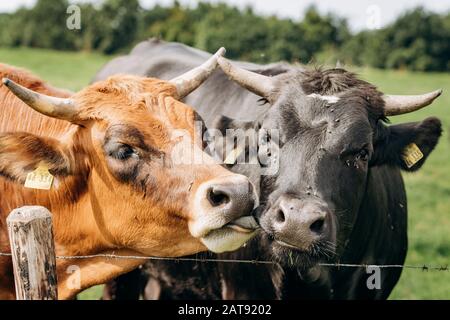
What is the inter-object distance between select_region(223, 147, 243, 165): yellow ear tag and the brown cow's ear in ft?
4.67

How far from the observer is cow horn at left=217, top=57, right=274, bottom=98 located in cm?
539

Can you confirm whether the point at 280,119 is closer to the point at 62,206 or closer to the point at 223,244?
the point at 223,244

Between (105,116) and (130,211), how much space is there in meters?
0.64

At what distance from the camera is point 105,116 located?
4.38 meters

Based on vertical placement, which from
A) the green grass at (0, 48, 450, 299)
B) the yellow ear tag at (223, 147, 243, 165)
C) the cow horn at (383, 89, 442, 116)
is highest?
the cow horn at (383, 89, 442, 116)

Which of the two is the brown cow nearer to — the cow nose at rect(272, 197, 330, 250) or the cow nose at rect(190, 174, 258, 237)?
the cow nose at rect(190, 174, 258, 237)

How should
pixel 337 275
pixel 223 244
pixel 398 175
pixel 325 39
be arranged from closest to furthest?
1. pixel 223 244
2. pixel 337 275
3. pixel 398 175
4. pixel 325 39

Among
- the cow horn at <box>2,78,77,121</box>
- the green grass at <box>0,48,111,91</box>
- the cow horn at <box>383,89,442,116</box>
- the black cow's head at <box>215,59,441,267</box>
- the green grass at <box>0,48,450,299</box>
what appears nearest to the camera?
the cow horn at <box>2,78,77,121</box>

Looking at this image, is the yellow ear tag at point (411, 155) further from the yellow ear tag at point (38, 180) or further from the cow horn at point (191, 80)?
the yellow ear tag at point (38, 180)

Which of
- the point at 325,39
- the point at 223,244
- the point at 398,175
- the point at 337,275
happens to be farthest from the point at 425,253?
the point at 325,39

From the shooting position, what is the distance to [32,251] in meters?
3.51

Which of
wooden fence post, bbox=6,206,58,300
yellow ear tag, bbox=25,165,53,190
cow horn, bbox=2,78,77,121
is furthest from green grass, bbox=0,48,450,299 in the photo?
wooden fence post, bbox=6,206,58,300

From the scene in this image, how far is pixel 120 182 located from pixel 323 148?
140 centimetres

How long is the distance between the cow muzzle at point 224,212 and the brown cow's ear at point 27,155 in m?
1.01
